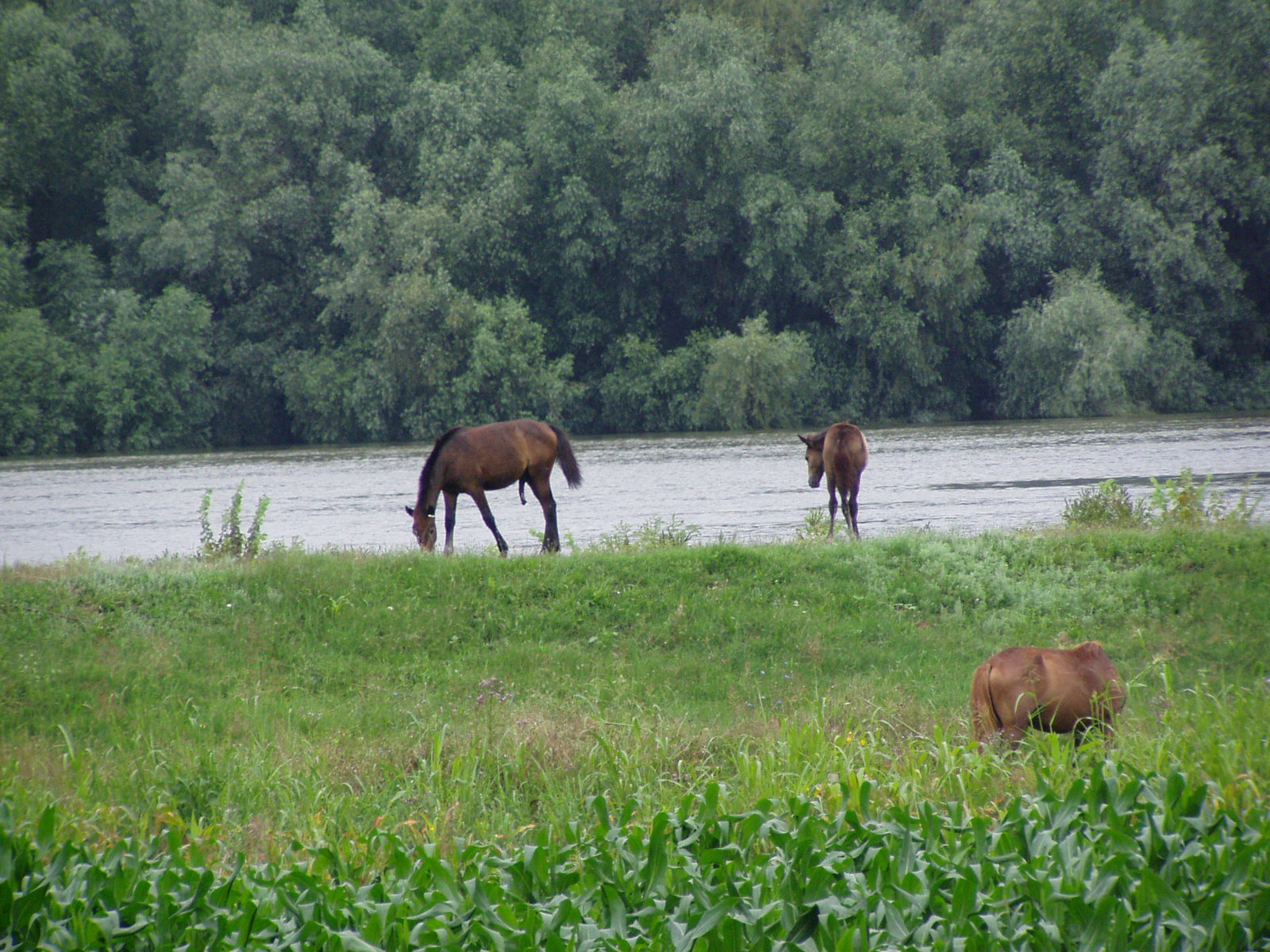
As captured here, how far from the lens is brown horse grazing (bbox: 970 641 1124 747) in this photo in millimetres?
7457

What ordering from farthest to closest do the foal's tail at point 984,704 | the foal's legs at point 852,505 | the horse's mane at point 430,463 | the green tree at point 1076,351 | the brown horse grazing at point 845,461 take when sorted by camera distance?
the green tree at point 1076,351 < the brown horse grazing at point 845,461 < the foal's legs at point 852,505 < the horse's mane at point 430,463 < the foal's tail at point 984,704

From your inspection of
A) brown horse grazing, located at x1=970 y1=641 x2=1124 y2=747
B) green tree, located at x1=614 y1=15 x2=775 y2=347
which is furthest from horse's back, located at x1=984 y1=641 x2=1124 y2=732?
green tree, located at x1=614 y1=15 x2=775 y2=347

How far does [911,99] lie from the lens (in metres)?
55.8

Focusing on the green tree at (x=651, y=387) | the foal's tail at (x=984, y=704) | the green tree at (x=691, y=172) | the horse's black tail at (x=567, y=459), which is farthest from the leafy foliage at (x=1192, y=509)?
the green tree at (x=691, y=172)

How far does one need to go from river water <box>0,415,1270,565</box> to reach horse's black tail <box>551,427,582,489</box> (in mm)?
994

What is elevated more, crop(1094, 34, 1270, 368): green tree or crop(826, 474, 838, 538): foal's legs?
crop(1094, 34, 1270, 368): green tree

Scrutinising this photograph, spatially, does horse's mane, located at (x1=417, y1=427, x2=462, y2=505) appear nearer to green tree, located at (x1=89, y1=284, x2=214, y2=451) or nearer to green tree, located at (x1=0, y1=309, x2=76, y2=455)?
green tree, located at (x1=0, y1=309, x2=76, y2=455)

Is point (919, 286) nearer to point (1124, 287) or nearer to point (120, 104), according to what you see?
point (1124, 287)

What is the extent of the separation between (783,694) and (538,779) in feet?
10.9

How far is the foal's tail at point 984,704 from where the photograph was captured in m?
7.64

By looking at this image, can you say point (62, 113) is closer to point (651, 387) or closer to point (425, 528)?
point (651, 387)

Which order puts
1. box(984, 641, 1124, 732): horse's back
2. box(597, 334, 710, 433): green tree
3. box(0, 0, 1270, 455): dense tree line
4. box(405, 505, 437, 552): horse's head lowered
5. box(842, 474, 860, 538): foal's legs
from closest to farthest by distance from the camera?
box(984, 641, 1124, 732): horse's back
box(405, 505, 437, 552): horse's head lowered
box(842, 474, 860, 538): foal's legs
box(0, 0, 1270, 455): dense tree line
box(597, 334, 710, 433): green tree

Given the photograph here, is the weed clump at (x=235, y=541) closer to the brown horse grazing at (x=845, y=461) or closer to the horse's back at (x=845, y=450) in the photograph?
the brown horse grazing at (x=845, y=461)

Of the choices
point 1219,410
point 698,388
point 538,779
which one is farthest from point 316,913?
point 1219,410
